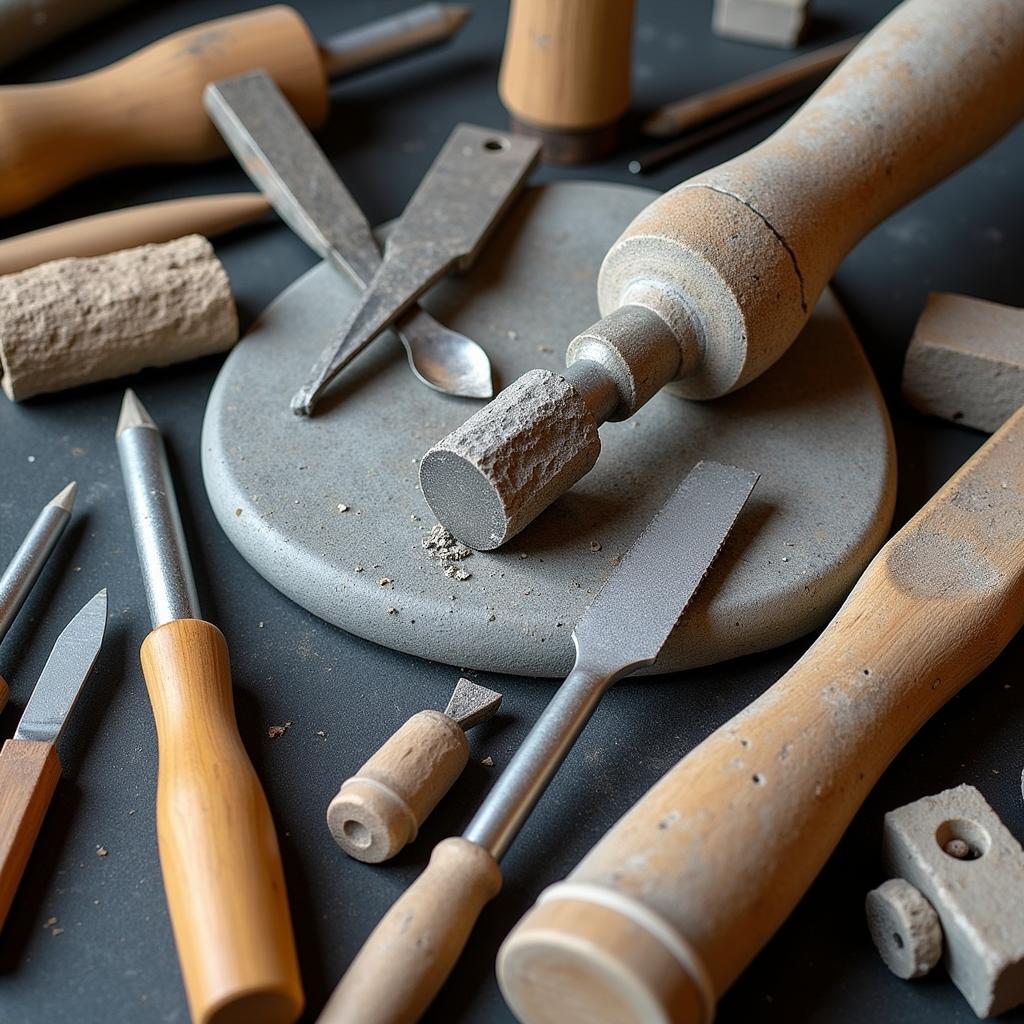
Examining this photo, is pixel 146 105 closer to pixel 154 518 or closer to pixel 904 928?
A: pixel 154 518

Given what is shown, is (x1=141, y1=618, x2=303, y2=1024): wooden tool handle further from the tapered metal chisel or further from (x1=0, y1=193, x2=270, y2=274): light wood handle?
(x1=0, y1=193, x2=270, y2=274): light wood handle

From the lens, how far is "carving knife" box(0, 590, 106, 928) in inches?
33.4

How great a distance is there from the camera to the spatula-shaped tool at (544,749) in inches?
29.9

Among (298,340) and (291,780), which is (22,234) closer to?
(298,340)

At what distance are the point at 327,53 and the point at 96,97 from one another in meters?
0.35

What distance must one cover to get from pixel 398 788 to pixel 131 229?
2.61 feet

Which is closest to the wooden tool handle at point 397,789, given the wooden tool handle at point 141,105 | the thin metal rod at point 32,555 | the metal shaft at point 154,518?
the metal shaft at point 154,518

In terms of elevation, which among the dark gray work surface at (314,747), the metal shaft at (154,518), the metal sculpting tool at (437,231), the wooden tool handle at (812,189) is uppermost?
the wooden tool handle at (812,189)

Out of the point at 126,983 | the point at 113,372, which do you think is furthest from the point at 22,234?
the point at 126,983

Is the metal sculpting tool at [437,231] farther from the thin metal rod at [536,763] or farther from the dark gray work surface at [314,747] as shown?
the thin metal rod at [536,763]

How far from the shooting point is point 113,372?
126 cm

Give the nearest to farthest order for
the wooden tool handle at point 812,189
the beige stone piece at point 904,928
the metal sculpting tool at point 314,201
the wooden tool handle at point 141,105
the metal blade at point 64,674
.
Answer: the beige stone piece at point 904,928 < the metal blade at point 64,674 < the wooden tool handle at point 812,189 < the metal sculpting tool at point 314,201 < the wooden tool handle at point 141,105

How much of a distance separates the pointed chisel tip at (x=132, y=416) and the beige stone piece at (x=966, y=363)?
2.54 ft

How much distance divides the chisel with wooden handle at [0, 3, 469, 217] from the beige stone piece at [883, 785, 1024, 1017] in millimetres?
1200
